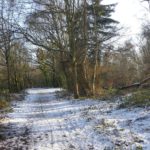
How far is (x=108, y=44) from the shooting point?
107ft

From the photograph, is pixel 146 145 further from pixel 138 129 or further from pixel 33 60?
pixel 33 60

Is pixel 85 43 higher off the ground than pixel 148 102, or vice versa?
pixel 85 43

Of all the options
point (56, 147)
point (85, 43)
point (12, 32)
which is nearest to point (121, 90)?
point (85, 43)

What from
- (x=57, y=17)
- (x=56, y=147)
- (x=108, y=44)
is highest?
(x=57, y=17)

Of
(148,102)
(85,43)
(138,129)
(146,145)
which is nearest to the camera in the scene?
(146,145)

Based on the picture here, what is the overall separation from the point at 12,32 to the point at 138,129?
1791 centimetres

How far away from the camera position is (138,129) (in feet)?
41.7

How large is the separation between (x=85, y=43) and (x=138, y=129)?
18584mm

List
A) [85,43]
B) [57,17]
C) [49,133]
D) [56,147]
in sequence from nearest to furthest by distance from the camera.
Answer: [56,147]
[49,133]
[85,43]
[57,17]

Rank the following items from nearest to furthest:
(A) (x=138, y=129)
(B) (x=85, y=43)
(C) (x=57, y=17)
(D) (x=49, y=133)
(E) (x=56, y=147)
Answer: (E) (x=56, y=147) → (A) (x=138, y=129) → (D) (x=49, y=133) → (B) (x=85, y=43) → (C) (x=57, y=17)

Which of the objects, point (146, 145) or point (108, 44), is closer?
point (146, 145)

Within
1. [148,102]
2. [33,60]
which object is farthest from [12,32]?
[33,60]

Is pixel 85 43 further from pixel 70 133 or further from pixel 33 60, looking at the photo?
pixel 33 60

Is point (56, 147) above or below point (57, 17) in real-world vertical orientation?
below
